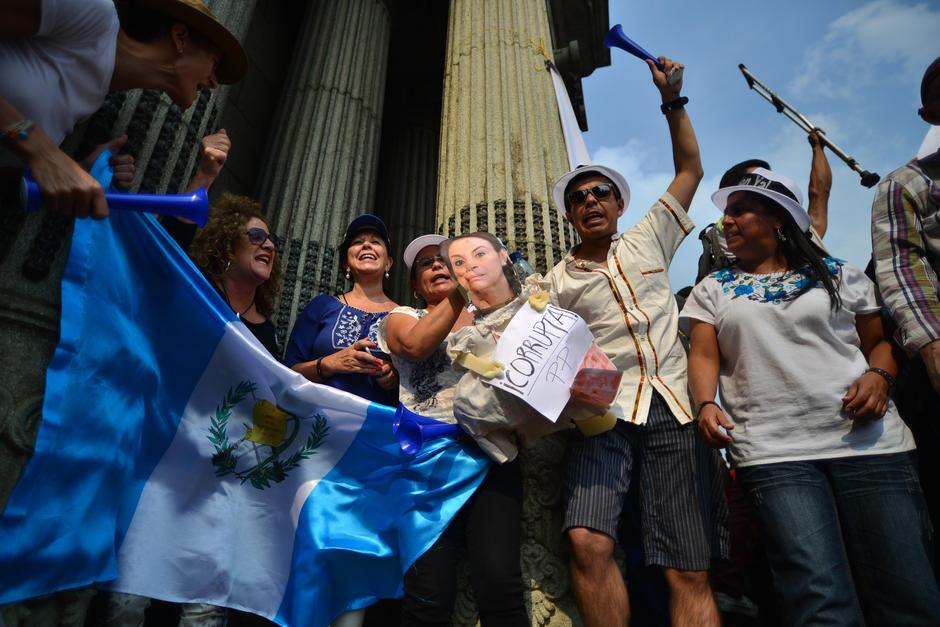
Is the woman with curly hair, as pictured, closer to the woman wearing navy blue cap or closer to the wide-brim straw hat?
the woman wearing navy blue cap

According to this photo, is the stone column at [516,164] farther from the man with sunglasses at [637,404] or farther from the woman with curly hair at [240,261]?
the woman with curly hair at [240,261]


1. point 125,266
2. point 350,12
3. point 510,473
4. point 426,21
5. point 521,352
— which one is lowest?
point 510,473

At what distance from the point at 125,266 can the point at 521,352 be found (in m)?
1.75

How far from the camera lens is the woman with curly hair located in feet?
11.2

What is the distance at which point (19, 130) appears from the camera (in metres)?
1.74

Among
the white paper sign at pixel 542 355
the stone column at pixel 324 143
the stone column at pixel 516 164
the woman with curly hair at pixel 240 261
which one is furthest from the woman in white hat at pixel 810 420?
the stone column at pixel 324 143

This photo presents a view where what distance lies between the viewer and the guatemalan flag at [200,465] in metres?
2.13

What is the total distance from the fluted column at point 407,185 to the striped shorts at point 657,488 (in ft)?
23.2

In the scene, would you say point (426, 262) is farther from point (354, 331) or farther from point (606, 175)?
point (606, 175)

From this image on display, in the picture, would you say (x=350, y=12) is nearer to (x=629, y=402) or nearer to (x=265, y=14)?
(x=265, y=14)

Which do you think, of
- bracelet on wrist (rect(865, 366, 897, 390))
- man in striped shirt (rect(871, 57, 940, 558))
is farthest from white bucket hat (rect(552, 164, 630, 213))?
bracelet on wrist (rect(865, 366, 897, 390))

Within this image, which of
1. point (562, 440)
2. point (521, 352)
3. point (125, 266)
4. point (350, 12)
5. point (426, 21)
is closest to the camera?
point (521, 352)

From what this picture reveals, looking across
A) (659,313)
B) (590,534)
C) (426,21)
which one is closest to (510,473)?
(590,534)

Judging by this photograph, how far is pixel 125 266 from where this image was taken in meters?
2.45
